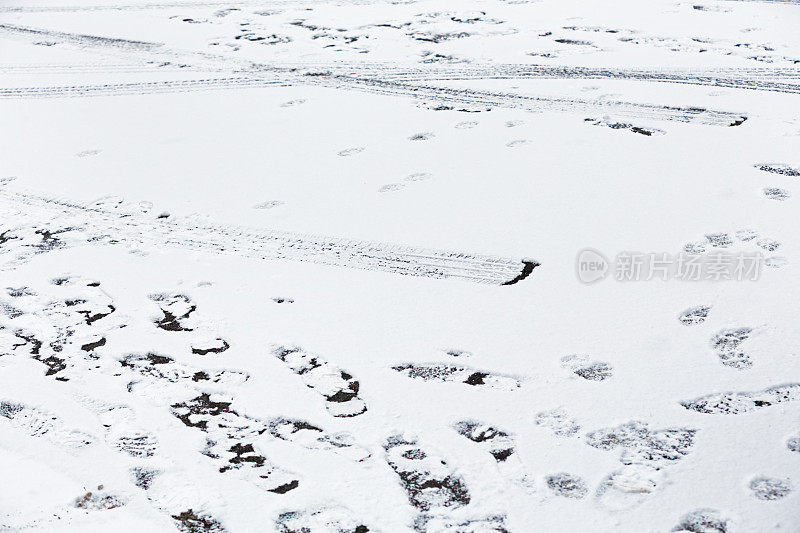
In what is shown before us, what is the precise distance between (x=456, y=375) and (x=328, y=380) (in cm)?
37

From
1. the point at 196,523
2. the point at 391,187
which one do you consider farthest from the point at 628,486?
the point at 391,187

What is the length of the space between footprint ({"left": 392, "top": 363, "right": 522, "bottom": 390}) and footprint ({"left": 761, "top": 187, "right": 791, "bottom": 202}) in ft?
4.79

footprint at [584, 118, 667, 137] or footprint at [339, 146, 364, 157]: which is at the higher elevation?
footprint at [584, 118, 667, 137]

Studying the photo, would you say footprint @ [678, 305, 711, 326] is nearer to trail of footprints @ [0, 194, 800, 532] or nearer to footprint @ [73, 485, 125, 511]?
trail of footprints @ [0, 194, 800, 532]

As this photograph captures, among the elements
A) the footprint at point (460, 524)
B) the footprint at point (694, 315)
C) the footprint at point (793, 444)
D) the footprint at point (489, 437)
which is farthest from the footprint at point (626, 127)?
the footprint at point (460, 524)

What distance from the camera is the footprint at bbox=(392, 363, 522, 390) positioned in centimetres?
221

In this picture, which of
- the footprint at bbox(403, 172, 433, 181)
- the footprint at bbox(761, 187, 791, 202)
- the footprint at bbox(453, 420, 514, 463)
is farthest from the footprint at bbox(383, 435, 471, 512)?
the footprint at bbox(761, 187, 791, 202)

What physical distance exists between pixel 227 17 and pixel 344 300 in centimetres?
376

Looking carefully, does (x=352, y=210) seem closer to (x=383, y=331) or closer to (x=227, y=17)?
(x=383, y=331)

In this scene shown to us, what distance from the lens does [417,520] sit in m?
1.80

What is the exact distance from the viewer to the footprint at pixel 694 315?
2408mm

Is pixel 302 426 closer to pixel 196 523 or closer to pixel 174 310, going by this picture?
pixel 196 523

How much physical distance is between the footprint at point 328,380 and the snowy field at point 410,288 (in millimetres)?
11

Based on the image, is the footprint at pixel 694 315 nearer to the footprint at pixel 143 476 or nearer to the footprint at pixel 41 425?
the footprint at pixel 143 476
